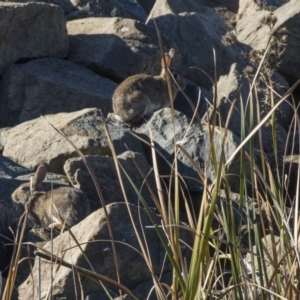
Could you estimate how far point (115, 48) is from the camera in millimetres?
10352

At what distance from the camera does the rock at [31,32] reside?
1006cm

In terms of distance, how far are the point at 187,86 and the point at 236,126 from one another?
1408mm

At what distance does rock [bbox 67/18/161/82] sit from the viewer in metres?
10.3

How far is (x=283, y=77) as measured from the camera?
451 inches

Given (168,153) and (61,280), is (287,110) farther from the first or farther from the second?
(61,280)

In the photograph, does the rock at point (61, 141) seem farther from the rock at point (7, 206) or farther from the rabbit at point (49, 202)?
the rabbit at point (49, 202)

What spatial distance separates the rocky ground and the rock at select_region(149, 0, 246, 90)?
16 millimetres

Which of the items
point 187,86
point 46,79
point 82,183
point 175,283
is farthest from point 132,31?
point 175,283

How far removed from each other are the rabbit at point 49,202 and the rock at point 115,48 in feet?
12.0

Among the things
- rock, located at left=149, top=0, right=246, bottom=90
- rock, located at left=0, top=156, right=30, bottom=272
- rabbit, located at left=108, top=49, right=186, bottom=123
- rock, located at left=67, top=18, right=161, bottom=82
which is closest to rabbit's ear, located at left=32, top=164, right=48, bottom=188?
rock, located at left=0, top=156, right=30, bottom=272

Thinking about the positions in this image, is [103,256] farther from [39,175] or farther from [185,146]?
[185,146]

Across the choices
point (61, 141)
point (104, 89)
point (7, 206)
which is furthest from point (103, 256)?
point (104, 89)

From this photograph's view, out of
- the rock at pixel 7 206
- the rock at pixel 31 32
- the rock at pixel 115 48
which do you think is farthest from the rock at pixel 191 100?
the rock at pixel 7 206

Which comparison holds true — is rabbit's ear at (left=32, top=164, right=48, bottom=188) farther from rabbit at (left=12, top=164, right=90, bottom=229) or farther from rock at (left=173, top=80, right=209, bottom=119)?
rock at (left=173, top=80, right=209, bottom=119)
